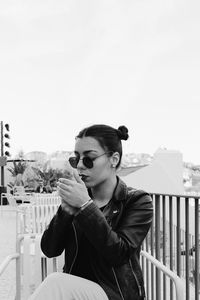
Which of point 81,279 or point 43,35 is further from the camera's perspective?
point 43,35

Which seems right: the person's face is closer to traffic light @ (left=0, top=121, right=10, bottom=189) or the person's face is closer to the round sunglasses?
the round sunglasses

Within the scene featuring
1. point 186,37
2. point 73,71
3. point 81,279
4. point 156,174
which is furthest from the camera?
point 73,71

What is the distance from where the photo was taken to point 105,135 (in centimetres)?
133

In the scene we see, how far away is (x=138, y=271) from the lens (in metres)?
1.24

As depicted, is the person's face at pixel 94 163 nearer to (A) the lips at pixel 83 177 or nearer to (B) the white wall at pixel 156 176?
(A) the lips at pixel 83 177

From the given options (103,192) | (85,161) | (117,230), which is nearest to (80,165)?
(85,161)

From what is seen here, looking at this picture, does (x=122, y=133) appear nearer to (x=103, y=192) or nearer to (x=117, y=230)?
(x=103, y=192)

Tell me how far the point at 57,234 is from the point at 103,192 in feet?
0.70

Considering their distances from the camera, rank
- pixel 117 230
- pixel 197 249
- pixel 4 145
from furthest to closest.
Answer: pixel 4 145
pixel 197 249
pixel 117 230

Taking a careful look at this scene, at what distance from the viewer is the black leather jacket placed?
1109 mm

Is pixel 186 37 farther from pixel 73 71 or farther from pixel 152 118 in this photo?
pixel 152 118

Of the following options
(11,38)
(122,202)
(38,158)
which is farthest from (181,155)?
(122,202)

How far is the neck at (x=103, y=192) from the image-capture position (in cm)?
131

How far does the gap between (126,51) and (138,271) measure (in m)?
19.3
